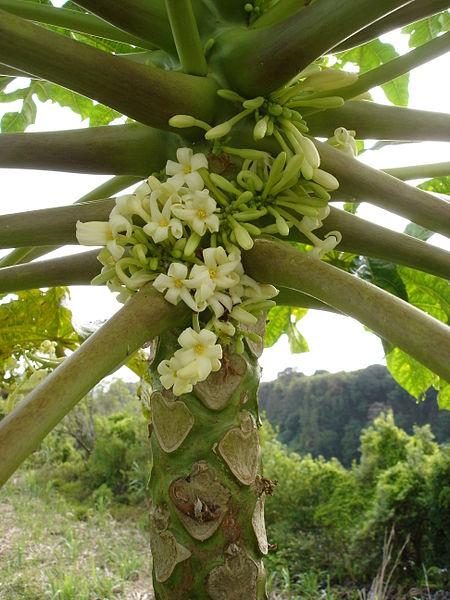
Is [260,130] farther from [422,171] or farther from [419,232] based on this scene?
[419,232]

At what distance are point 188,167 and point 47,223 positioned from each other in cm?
25

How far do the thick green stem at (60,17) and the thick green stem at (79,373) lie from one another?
0.53m

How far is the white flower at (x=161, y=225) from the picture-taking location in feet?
3.06

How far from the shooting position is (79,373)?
2.51 feet

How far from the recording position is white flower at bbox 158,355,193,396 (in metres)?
0.92

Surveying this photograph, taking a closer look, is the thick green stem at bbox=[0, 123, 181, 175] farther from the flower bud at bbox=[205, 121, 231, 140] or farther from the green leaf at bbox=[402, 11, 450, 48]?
the green leaf at bbox=[402, 11, 450, 48]

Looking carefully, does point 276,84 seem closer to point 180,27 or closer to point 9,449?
point 180,27

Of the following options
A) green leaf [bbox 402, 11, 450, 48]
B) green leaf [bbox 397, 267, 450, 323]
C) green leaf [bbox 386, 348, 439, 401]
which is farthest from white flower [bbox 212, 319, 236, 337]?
green leaf [bbox 402, 11, 450, 48]

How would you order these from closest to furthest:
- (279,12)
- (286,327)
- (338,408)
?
1. (279,12)
2. (286,327)
3. (338,408)

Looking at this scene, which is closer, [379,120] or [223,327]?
[223,327]

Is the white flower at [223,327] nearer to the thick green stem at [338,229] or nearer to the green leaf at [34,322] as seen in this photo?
the thick green stem at [338,229]

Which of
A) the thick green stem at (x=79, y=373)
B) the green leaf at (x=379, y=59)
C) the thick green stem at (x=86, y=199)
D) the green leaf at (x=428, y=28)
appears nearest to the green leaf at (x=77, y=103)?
the thick green stem at (x=86, y=199)

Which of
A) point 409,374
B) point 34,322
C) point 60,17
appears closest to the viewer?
point 60,17

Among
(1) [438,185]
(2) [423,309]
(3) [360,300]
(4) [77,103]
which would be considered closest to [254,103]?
(3) [360,300]
